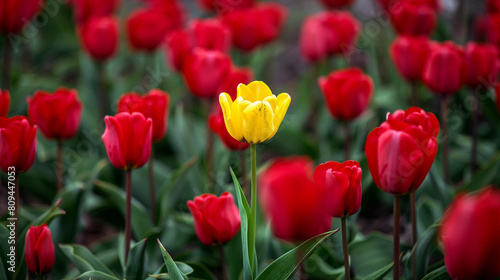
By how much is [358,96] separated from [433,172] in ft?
0.97

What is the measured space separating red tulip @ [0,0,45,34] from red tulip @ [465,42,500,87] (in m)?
1.39

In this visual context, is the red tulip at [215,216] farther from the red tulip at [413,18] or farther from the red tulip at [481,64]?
the red tulip at [413,18]

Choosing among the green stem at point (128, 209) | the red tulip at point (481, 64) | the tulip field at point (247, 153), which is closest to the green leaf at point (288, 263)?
the tulip field at point (247, 153)

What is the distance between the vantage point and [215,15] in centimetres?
256

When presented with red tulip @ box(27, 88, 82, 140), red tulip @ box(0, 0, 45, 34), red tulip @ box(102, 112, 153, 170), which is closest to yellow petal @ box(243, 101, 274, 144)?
red tulip @ box(102, 112, 153, 170)

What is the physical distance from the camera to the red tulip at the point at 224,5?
95.0 inches

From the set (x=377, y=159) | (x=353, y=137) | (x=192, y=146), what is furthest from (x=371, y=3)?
(x=377, y=159)

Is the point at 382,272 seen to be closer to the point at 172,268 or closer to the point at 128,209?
the point at 172,268

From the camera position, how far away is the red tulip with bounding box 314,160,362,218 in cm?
89

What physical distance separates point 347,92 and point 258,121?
629 mm

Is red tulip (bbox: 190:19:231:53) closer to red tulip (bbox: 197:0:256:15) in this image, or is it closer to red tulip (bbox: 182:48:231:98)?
red tulip (bbox: 182:48:231:98)

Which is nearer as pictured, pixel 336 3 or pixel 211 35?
pixel 211 35

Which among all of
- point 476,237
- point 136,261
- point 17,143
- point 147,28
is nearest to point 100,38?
point 147,28

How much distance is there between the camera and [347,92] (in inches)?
56.9
